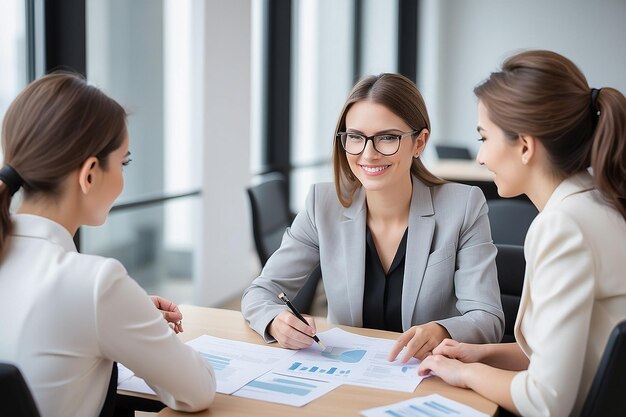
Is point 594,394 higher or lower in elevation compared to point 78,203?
lower

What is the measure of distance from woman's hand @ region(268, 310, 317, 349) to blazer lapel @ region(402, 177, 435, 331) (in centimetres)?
36

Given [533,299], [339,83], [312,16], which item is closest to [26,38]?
[533,299]

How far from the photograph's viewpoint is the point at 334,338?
198 cm

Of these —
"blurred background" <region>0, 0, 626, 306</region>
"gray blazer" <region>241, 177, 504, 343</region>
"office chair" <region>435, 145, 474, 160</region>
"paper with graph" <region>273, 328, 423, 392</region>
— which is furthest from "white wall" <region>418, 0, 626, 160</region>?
"paper with graph" <region>273, 328, 423, 392</region>

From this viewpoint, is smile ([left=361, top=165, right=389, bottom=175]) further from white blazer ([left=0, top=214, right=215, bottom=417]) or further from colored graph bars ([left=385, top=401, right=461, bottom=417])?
white blazer ([left=0, top=214, right=215, bottom=417])

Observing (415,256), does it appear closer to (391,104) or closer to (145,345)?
(391,104)

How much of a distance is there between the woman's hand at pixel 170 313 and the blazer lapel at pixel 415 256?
0.64 meters

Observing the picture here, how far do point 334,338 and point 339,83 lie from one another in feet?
19.1

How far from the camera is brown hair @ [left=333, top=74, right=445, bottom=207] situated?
2.18 metres

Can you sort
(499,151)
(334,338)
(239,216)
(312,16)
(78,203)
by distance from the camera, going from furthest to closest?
1. (312,16)
2. (239,216)
3. (334,338)
4. (499,151)
5. (78,203)

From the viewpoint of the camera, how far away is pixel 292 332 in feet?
6.23

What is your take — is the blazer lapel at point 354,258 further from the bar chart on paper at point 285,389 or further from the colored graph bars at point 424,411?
the colored graph bars at point 424,411

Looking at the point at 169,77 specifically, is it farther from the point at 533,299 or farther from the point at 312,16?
the point at 533,299

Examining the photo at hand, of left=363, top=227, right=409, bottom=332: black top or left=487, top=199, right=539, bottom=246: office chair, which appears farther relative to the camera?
left=487, top=199, right=539, bottom=246: office chair
